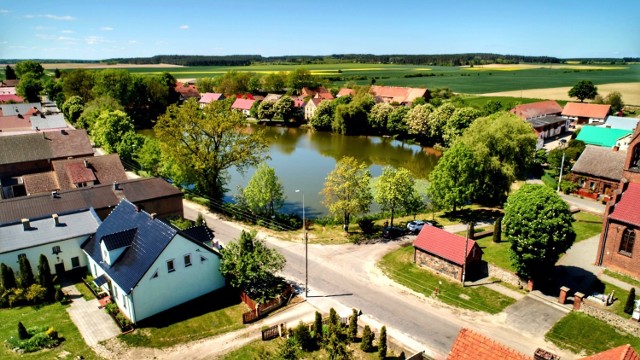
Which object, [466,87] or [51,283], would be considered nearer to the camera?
[51,283]

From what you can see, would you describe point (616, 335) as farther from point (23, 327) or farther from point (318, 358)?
point (23, 327)

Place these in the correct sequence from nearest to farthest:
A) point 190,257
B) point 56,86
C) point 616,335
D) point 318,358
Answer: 1. point 318,358
2. point 616,335
3. point 190,257
4. point 56,86

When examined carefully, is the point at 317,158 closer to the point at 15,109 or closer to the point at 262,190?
the point at 262,190

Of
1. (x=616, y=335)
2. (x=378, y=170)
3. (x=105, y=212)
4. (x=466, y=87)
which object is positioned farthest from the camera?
(x=466, y=87)

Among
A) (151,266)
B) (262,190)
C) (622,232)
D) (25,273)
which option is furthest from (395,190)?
(25,273)

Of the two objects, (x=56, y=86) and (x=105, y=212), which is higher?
(x=56, y=86)

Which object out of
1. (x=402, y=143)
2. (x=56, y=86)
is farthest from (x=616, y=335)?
(x=56, y=86)

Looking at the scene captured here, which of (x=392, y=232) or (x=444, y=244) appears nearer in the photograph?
(x=444, y=244)
